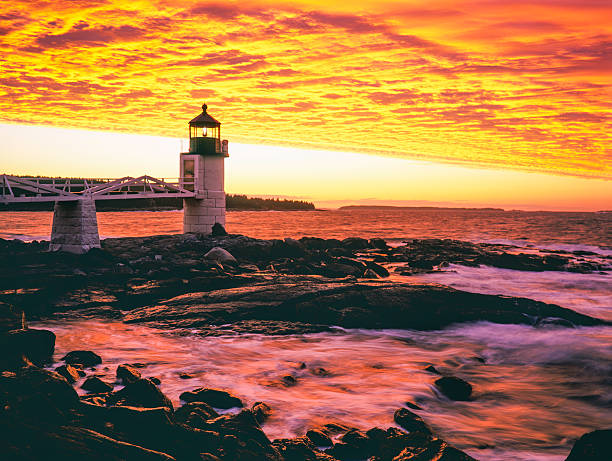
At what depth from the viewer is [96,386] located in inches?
316

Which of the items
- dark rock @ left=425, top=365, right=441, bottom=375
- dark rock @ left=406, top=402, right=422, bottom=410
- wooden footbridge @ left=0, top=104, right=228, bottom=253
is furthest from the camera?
wooden footbridge @ left=0, top=104, right=228, bottom=253

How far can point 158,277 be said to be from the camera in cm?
1795

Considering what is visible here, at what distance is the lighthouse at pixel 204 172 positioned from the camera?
3034 centimetres

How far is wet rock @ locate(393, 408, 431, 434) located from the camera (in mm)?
7586

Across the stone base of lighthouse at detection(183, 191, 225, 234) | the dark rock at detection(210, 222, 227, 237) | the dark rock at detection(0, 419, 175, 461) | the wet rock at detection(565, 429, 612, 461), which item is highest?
the stone base of lighthouse at detection(183, 191, 225, 234)

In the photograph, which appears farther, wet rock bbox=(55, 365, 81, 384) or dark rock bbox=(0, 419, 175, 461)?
wet rock bbox=(55, 365, 81, 384)

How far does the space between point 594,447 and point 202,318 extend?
9666 mm

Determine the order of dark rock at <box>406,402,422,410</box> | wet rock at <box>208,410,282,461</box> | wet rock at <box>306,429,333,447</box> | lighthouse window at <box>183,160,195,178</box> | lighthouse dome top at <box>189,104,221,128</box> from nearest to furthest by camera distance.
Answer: wet rock at <box>208,410,282,461</box> < wet rock at <box>306,429,333,447</box> < dark rock at <box>406,402,422,410</box> < lighthouse dome top at <box>189,104,221,128</box> < lighthouse window at <box>183,160,195,178</box>

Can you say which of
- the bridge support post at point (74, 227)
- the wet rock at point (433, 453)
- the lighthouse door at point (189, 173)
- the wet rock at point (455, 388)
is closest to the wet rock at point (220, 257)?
the bridge support post at point (74, 227)

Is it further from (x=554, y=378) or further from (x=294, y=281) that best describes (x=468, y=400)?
(x=294, y=281)

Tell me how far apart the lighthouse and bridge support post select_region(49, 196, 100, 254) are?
8.54 metres

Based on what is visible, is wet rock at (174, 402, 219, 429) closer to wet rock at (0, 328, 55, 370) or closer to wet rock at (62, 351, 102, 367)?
wet rock at (0, 328, 55, 370)

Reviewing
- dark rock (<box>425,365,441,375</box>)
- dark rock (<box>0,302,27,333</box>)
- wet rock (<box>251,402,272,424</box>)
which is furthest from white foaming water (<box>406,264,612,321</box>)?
dark rock (<box>0,302,27,333</box>)

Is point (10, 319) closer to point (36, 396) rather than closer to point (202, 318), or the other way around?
point (36, 396)
